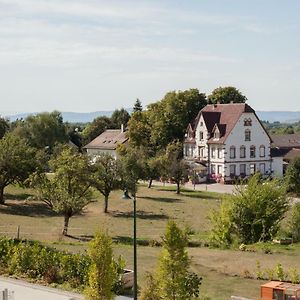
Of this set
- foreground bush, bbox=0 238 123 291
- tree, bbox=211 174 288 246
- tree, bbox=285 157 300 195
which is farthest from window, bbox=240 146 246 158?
foreground bush, bbox=0 238 123 291

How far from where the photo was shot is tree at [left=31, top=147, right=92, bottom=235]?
34188 millimetres

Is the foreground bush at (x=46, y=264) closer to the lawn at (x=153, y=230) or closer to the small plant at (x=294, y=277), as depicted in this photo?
the lawn at (x=153, y=230)

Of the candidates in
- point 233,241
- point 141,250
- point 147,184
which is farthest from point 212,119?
point 141,250

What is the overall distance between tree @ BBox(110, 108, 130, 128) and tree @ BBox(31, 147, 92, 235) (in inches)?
2678

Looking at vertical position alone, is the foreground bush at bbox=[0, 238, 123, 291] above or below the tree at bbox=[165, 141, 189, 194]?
below

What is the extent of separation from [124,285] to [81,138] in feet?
288

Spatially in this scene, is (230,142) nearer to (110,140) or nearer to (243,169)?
(243,169)

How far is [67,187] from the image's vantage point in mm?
35344

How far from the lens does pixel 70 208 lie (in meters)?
34.1

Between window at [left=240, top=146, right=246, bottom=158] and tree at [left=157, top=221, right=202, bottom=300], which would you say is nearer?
tree at [left=157, top=221, right=202, bottom=300]

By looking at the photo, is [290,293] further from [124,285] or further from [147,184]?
[147,184]

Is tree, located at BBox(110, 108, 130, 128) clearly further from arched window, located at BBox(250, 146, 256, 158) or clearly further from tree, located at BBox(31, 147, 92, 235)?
tree, located at BBox(31, 147, 92, 235)

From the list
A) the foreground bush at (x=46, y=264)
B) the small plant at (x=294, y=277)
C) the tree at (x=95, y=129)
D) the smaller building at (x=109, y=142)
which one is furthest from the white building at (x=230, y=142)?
the small plant at (x=294, y=277)

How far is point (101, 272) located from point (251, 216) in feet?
61.1
